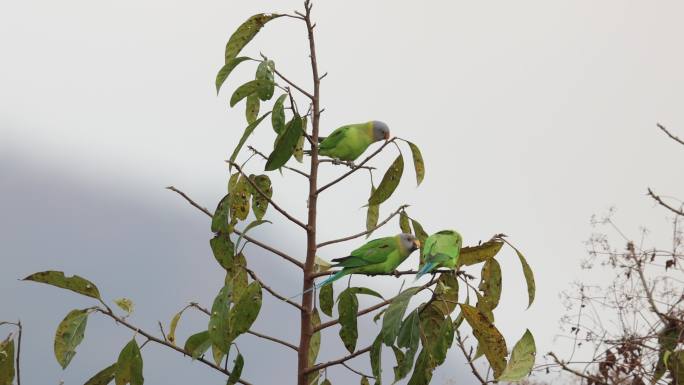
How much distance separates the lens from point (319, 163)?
4.04 m

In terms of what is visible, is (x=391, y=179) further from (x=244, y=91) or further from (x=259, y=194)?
(x=244, y=91)

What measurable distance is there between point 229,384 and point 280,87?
1.38 m

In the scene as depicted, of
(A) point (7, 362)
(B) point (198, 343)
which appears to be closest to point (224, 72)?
(B) point (198, 343)

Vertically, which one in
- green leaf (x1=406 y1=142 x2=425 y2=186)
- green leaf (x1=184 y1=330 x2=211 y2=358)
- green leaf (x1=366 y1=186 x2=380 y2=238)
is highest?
green leaf (x1=406 y1=142 x2=425 y2=186)

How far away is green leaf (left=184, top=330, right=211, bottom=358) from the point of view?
4.02 metres

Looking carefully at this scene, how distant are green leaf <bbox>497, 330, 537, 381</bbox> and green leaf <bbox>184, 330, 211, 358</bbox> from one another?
1386 mm

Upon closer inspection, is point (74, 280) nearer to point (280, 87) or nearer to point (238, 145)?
point (238, 145)

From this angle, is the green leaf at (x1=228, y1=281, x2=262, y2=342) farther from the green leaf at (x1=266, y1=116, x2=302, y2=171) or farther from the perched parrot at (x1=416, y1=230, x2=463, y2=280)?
the perched parrot at (x1=416, y1=230, x2=463, y2=280)

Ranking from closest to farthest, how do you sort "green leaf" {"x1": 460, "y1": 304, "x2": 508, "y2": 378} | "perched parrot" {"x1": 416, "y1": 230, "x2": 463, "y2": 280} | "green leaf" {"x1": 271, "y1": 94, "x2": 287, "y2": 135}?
"green leaf" {"x1": 460, "y1": 304, "x2": 508, "y2": 378}, "perched parrot" {"x1": 416, "y1": 230, "x2": 463, "y2": 280}, "green leaf" {"x1": 271, "y1": 94, "x2": 287, "y2": 135}

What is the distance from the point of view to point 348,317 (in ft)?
13.1

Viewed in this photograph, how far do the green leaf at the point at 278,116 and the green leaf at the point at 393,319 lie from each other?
Answer: 0.93 meters

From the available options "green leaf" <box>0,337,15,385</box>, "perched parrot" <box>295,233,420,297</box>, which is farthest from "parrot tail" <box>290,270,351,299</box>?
"green leaf" <box>0,337,15,385</box>

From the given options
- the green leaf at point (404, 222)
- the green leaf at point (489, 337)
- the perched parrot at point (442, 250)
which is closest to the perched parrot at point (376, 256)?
the green leaf at point (404, 222)

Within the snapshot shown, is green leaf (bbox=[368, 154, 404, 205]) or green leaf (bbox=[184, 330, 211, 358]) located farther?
green leaf (bbox=[368, 154, 404, 205])
